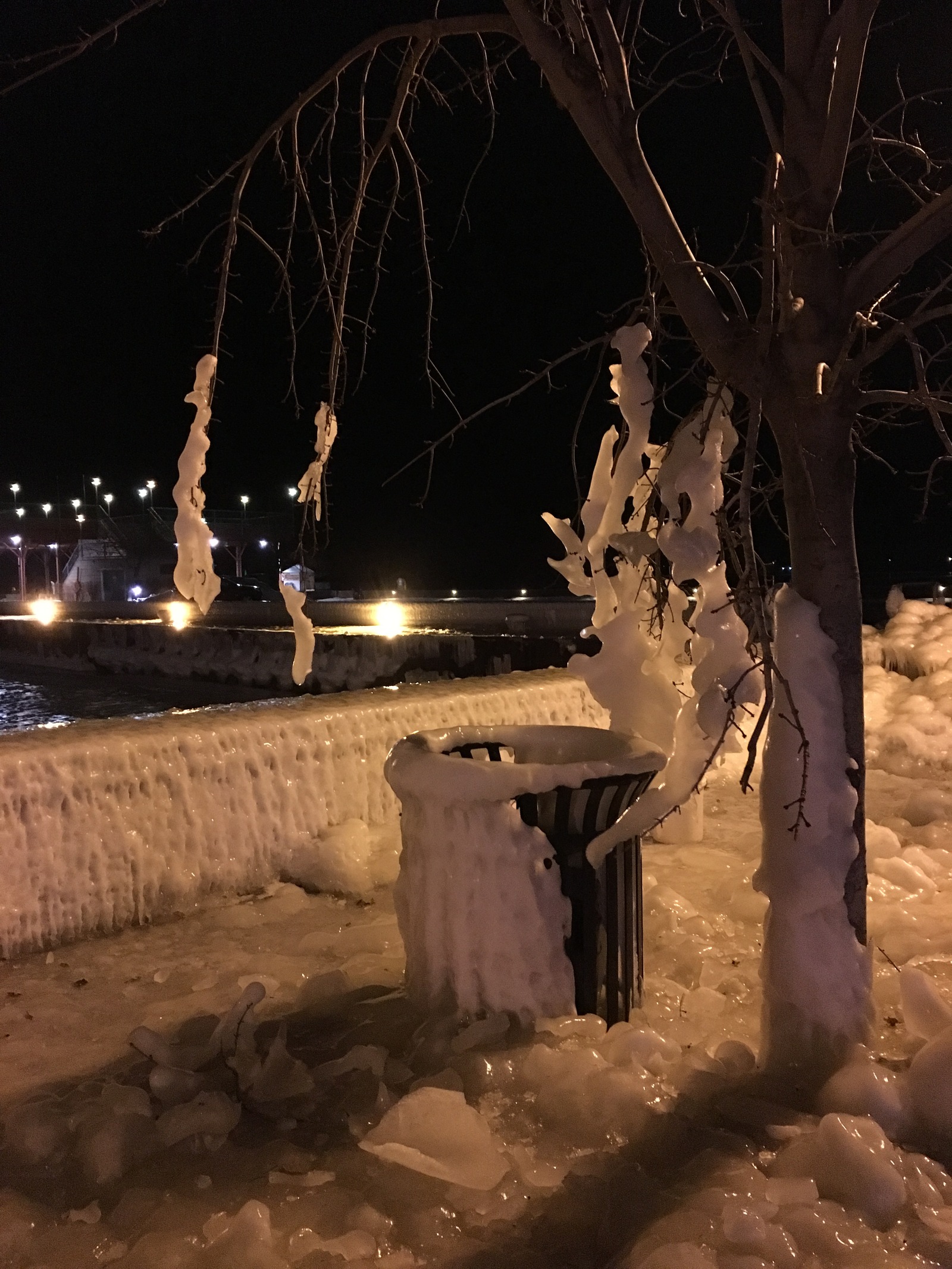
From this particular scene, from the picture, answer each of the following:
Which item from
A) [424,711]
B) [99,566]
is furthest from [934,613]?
[99,566]

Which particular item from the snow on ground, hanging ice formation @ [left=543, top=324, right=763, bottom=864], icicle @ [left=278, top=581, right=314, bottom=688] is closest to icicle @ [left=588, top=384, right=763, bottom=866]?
hanging ice formation @ [left=543, top=324, right=763, bottom=864]

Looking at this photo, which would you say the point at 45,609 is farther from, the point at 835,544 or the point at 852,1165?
the point at 852,1165

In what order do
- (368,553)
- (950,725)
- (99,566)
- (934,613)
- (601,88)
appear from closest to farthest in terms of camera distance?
(601,88) → (950,725) → (934,613) → (99,566) → (368,553)

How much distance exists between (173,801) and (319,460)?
1973 millimetres

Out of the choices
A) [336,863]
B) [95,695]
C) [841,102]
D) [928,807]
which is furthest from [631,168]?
[95,695]

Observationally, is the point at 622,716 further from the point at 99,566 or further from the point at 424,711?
the point at 99,566

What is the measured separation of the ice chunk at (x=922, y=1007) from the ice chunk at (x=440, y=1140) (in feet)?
4.62

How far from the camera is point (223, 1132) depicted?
2.66 m

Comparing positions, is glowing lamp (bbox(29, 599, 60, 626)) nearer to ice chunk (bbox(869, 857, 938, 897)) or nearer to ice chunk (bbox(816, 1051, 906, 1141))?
ice chunk (bbox(869, 857, 938, 897))

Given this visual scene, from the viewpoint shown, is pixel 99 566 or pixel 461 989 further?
pixel 99 566

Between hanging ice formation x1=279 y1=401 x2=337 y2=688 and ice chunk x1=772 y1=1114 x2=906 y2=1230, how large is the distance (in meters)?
2.53

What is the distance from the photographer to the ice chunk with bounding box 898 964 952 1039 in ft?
9.34

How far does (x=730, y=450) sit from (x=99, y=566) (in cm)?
5032

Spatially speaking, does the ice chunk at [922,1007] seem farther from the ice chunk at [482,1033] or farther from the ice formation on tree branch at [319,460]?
the ice formation on tree branch at [319,460]
